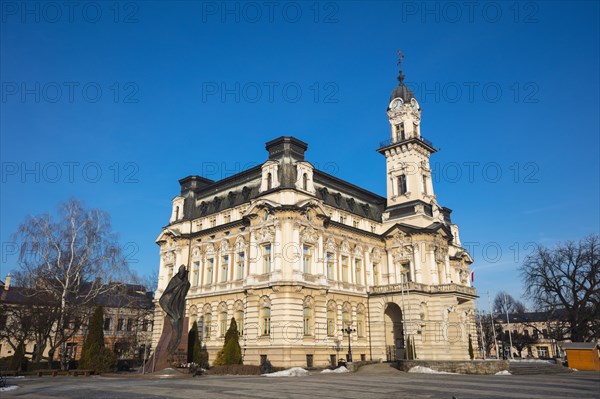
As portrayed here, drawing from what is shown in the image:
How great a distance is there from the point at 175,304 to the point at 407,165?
101 feet

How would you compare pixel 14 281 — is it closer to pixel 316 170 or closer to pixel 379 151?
pixel 316 170

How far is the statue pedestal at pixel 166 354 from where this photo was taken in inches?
1116

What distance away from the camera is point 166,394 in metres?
16.6

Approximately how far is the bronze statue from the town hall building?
28.8 feet

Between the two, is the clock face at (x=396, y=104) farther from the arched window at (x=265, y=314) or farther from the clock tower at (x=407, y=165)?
the arched window at (x=265, y=314)

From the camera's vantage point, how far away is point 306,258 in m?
39.3

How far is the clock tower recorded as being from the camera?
158 ft

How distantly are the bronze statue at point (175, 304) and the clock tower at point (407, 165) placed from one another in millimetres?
25940

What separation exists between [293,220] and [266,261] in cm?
445

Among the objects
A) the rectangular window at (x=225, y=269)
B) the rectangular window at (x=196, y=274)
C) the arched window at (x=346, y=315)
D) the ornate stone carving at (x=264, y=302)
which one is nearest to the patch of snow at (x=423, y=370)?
the arched window at (x=346, y=315)

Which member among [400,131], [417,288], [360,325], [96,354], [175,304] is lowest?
[96,354]

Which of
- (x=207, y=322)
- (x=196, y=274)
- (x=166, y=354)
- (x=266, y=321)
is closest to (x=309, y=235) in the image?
(x=266, y=321)

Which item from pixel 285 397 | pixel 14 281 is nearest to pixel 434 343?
pixel 285 397

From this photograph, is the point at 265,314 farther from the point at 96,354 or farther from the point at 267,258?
the point at 96,354
